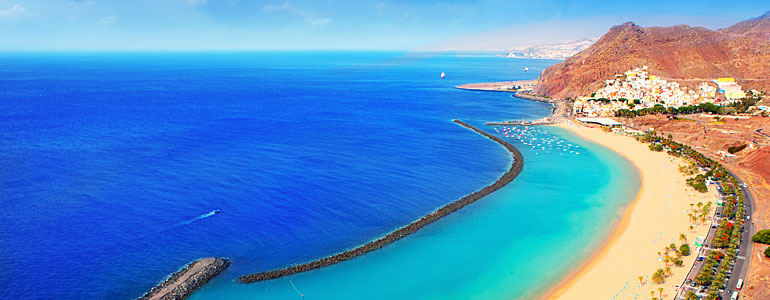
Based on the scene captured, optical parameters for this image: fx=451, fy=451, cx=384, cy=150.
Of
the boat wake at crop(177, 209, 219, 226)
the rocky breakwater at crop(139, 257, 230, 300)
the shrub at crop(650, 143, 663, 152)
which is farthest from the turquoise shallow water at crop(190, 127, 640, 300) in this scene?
the shrub at crop(650, 143, 663, 152)

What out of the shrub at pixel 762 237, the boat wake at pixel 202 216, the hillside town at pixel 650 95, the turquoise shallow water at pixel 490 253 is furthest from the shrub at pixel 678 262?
the hillside town at pixel 650 95

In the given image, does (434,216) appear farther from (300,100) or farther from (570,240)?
(300,100)

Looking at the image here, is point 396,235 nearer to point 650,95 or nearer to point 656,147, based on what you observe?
point 656,147

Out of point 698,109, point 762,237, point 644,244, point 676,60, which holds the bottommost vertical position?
point 644,244

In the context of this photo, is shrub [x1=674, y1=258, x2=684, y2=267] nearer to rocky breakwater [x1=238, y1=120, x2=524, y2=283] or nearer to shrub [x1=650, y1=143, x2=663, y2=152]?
rocky breakwater [x1=238, y1=120, x2=524, y2=283]

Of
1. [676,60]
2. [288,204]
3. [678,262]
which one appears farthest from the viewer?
[676,60]

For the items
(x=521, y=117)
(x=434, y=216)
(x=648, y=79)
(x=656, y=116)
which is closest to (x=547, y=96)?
(x=648, y=79)

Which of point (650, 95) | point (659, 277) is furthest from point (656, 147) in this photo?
point (659, 277)

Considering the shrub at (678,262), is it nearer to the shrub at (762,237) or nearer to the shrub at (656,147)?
the shrub at (762,237)
